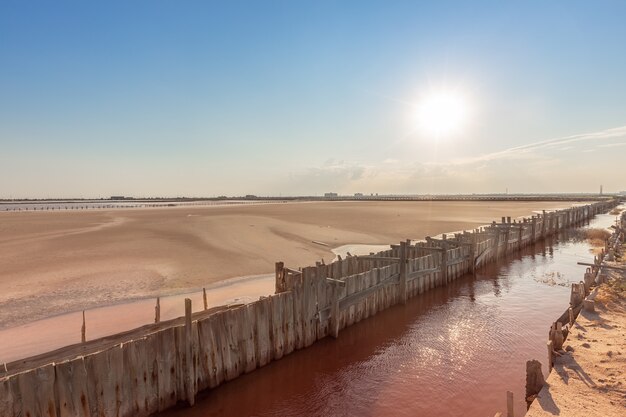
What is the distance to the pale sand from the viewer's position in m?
7.69

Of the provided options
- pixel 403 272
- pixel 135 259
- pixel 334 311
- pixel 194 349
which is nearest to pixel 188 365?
pixel 194 349

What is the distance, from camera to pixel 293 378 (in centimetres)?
1019

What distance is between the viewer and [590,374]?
29.5 ft

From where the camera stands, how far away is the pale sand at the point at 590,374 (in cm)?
769

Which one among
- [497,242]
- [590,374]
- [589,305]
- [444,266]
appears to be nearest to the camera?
[590,374]

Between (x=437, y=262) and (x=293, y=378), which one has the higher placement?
(x=437, y=262)

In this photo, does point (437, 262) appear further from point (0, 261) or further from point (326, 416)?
point (0, 261)

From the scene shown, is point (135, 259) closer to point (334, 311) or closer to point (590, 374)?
point (334, 311)

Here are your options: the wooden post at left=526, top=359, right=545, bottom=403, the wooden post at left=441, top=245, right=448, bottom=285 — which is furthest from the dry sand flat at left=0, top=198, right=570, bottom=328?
the wooden post at left=526, top=359, right=545, bottom=403

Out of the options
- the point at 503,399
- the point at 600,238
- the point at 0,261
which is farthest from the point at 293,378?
the point at 600,238

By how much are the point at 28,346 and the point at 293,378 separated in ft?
28.5

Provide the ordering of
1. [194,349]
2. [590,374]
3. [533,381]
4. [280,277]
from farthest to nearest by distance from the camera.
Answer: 1. [280,277]
2. [590,374]
3. [194,349]
4. [533,381]

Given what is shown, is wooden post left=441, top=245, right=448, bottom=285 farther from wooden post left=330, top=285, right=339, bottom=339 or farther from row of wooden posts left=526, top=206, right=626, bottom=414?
wooden post left=330, top=285, right=339, bottom=339

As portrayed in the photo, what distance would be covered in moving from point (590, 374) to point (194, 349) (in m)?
9.83
